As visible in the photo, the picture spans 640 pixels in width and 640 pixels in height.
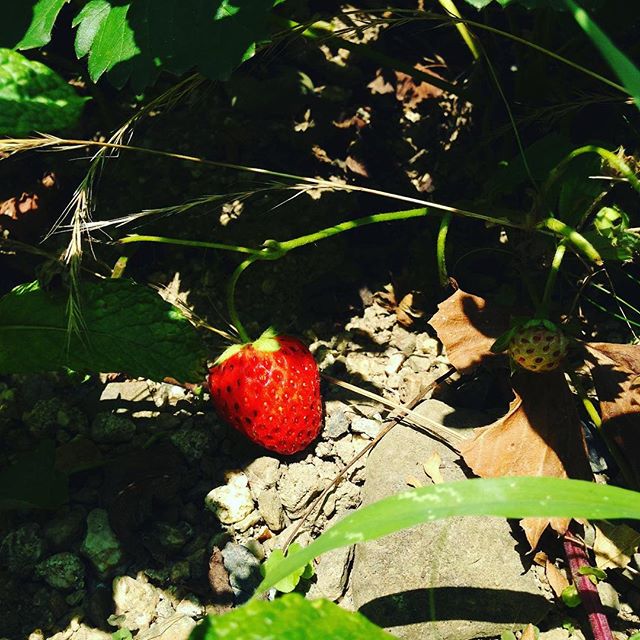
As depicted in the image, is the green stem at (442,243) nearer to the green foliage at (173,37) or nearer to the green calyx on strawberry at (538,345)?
the green calyx on strawberry at (538,345)

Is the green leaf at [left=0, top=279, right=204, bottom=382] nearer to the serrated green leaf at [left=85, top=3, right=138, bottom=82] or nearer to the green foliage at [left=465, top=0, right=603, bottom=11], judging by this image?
the serrated green leaf at [left=85, top=3, right=138, bottom=82]

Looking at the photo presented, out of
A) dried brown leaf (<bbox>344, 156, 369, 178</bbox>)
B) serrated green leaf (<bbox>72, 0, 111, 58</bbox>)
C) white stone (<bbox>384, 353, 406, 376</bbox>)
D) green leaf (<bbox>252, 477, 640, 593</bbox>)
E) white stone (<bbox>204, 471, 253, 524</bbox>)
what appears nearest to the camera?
green leaf (<bbox>252, 477, 640, 593</bbox>)

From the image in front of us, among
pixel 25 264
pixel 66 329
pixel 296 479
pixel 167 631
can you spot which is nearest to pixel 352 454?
pixel 296 479

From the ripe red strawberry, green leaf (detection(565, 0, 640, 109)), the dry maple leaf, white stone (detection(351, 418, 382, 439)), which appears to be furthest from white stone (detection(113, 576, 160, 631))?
green leaf (detection(565, 0, 640, 109))

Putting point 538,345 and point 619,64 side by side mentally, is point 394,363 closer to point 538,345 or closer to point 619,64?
point 538,345

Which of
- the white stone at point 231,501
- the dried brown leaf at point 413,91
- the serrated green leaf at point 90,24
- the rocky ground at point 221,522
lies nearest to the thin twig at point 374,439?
the rocky ground at point 221,522

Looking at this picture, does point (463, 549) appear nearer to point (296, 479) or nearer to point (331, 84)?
point (296, 479)
